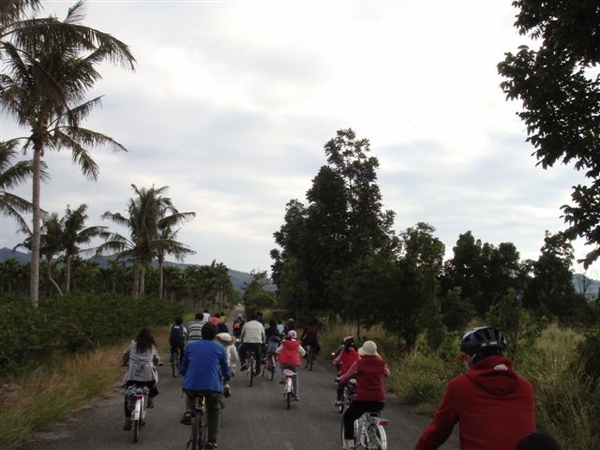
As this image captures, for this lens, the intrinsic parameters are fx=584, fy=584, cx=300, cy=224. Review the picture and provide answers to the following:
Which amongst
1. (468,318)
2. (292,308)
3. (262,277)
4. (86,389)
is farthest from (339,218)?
(262,277)

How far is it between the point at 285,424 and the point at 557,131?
6827 mm

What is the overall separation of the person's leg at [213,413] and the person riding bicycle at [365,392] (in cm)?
177

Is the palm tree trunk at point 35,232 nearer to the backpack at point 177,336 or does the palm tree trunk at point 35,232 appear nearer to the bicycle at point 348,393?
the backpack at point 177,336

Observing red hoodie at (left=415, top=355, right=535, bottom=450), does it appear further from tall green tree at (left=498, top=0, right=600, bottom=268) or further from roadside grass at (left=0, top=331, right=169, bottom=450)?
roadside grass at (left=0, top=331, right=169, bottom=450)

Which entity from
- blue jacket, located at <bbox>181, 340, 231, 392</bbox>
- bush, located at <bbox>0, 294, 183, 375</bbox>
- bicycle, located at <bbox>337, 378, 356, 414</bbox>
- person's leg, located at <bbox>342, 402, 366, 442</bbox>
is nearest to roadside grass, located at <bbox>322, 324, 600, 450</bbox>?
bicycle, located at <bbox>337, 378, 356, 414</bbox>

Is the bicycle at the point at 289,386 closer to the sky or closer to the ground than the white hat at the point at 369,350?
closer to the ground

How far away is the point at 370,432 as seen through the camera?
7582mm

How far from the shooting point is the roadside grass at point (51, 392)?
28.3 ft

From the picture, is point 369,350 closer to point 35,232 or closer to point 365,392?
point 365,392

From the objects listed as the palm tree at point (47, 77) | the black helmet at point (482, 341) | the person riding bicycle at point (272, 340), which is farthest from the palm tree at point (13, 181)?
the black helmet at point (482, 341)

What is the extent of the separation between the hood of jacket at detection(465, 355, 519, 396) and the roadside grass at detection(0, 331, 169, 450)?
7.21m

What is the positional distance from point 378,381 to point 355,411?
0.55 m

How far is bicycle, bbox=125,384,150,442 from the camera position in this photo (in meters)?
9.08

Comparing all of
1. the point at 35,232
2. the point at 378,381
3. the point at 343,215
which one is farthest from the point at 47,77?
the point at 343,215
